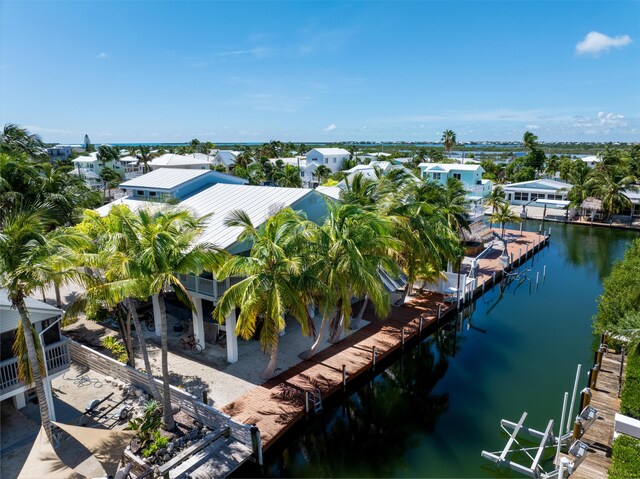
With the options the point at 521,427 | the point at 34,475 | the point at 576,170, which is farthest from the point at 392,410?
the point at 576,170

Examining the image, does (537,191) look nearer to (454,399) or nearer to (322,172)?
(322,172)

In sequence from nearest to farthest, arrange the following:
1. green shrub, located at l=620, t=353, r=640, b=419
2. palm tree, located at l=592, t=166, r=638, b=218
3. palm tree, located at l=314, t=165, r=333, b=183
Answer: green shrub, located at l=620, t=353, r=640, b=419 → palm tree, located at l=592, t=166, r=638, b=218 → palm tree, located at l=314, t=165, r=333, b=183

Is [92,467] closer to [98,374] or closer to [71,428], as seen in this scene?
[71,428]

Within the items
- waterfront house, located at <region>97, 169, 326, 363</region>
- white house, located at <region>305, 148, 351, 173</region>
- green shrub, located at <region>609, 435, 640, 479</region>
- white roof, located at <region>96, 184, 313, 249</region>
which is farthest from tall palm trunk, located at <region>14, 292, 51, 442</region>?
white house, located at <region>305, 148, 351, 173</region>

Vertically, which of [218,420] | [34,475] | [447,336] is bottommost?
[447,336]

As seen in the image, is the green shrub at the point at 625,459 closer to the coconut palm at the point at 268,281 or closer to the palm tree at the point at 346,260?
the palm tree at the point at 346,260

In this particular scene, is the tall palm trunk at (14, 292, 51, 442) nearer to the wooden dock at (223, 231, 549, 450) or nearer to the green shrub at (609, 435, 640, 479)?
the wooden dock at (223, 231, 549, 450)

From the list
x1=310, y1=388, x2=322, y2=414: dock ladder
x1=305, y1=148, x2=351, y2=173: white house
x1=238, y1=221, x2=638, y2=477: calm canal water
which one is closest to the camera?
x1=238, y1=221, x2=638, y2=477: calm canal water
